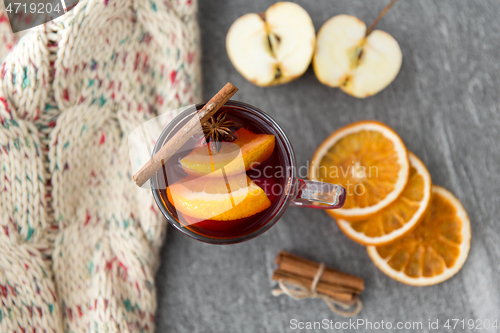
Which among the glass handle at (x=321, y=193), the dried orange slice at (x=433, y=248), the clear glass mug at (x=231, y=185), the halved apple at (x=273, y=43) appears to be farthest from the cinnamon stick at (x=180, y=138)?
the dried orange slice at (x=433, y=248)

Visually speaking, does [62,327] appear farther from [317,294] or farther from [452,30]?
[452,30]

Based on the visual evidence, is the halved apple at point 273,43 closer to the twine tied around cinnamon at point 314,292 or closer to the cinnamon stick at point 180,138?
the cinnamon stick at point 180,138

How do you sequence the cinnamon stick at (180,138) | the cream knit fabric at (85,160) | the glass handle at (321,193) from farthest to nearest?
1. the cream knit fabric at (85,160)
2. the glass handle at (321,193)
3. the cinnamon stick at (180,138)

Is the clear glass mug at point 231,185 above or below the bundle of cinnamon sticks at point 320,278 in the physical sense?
above

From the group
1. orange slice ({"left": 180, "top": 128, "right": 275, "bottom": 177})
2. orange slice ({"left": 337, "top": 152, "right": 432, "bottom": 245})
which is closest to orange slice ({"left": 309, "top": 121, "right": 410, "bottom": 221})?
orange slice ({"left": 337, "top": 152, "right": 432, "bottom": 245})

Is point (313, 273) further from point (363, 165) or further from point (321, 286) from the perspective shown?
point (363, 165)

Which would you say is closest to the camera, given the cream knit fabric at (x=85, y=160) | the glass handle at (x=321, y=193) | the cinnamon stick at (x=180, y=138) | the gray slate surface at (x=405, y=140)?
the cinnamon stick at (x=180, y=138)
